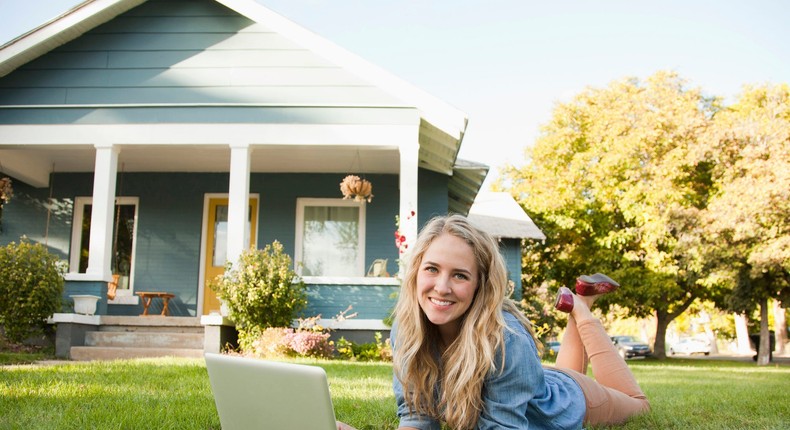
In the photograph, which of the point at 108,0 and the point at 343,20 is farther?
the point at 343,20

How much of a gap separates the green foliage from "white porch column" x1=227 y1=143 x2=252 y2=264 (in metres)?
1.86

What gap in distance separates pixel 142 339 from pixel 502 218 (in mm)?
8715

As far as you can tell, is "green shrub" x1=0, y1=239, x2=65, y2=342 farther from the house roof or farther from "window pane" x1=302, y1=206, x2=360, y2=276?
the house roof

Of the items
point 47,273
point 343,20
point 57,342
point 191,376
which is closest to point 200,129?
point 47,273

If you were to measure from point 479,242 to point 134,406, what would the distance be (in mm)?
2313

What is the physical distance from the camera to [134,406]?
12.0ft

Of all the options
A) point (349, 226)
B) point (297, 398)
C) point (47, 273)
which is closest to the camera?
point (297, 398)

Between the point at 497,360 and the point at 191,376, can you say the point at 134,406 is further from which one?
the point at 497,360

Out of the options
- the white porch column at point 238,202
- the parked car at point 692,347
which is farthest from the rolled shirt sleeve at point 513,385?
the parked car at point 692,347

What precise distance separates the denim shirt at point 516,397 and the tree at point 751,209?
1336 cm

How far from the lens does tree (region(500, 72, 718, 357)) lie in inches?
675

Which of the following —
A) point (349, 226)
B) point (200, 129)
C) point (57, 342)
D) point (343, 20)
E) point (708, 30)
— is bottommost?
point (57, 342)

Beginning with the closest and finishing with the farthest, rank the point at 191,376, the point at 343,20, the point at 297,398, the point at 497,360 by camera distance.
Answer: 1. the point at 297,398
2. the point at 497,360
3. the point at 191,376
4. the point at 343,20

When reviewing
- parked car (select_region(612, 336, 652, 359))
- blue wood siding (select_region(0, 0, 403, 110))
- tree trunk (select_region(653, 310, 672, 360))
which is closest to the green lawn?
blue wood siding (select_region(0, 0, 403, 110))
